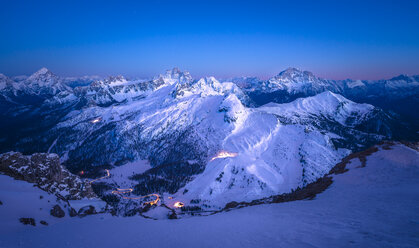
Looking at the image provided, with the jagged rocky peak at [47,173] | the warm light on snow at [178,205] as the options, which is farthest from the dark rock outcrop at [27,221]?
the warm light on snow at [178,205]

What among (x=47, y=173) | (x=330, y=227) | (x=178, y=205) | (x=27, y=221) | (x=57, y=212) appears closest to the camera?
(x=330, y=227)

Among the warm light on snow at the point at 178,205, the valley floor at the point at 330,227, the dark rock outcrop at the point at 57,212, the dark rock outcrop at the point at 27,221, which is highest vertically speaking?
the valley floor at the point at 330,227

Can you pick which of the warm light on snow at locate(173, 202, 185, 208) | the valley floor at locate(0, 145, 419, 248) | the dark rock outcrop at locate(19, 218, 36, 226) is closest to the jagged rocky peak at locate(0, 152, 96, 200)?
the warm light on snow at locate(173, 202, 185, 208)

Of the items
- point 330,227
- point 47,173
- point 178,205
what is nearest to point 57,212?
point 330,227

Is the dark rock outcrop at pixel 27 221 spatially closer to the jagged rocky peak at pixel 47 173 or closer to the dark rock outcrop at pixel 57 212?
the dark rock outcrop at pixel 57 212

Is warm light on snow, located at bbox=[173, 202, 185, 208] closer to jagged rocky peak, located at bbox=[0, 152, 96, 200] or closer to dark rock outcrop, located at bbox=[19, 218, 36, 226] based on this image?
jagged rocky peak, located at bbox=[0, 152, 96, 200]

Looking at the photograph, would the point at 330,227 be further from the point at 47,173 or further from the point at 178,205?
the point at 47,173

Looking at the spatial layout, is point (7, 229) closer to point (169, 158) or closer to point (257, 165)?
point (257, 165)

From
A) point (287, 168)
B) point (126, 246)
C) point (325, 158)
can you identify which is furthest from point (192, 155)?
point (126, 246)
